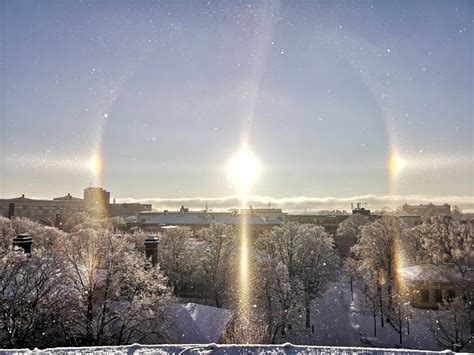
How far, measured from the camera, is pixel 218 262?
33938 mm

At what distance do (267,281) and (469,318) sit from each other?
1323 centimetres

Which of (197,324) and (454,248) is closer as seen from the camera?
(197,324)

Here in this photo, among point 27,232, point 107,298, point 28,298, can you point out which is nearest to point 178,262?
point 107,298

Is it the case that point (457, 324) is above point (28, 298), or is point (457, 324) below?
below

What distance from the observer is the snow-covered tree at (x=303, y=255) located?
111 ft

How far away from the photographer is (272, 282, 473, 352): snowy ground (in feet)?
89.6

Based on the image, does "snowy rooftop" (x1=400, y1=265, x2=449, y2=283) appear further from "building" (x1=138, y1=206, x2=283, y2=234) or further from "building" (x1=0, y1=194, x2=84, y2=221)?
"building" (x1=0, y1=194, x2=84, y2=221)

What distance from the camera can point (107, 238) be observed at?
21312 millimetres

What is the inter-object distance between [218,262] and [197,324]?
14.3 m

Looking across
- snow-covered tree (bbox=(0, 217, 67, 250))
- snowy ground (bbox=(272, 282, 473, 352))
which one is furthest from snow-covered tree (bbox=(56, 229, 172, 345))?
snow-covered tree (bbox=(0, 217, 67, 250))

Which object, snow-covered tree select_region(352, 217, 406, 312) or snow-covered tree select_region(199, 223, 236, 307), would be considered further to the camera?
snow-covered tree select_region(352, 217, 406, 312)

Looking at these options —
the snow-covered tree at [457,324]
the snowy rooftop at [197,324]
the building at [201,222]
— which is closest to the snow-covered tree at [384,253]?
the snow-covered tree at [457,324]

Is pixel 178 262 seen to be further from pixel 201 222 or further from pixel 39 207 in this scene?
pixel 39 207

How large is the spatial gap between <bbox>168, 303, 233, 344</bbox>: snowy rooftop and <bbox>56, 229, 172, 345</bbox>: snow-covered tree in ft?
4.36
